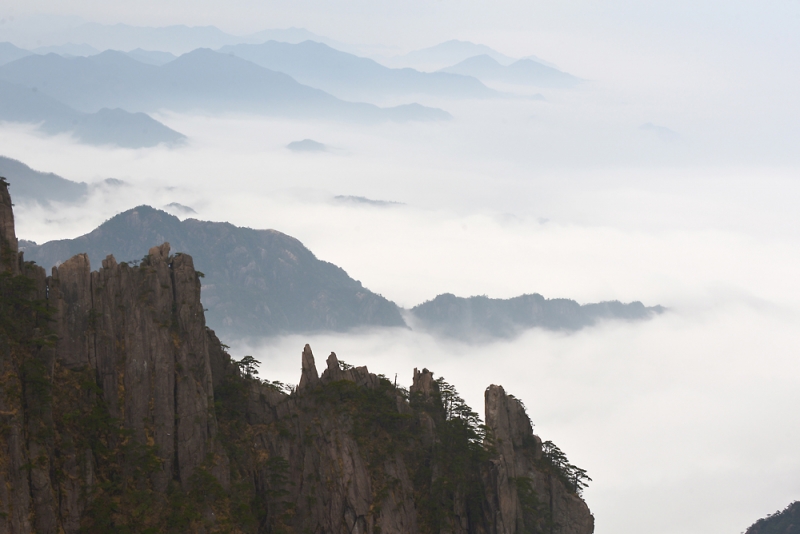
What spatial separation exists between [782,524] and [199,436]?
130907mm

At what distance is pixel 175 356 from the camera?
9006 centimetres

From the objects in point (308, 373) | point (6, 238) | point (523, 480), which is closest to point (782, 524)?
point (523, 480)

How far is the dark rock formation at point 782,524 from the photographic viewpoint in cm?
16838

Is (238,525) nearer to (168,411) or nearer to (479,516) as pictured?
(168,411)

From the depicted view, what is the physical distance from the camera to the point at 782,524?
173 m

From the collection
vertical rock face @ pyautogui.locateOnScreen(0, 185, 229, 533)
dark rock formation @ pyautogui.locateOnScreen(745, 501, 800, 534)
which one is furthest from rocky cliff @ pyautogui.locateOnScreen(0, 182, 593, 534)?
dark rock formation @ pyautogui.locateOnScreen(745, 501, 800, 534)

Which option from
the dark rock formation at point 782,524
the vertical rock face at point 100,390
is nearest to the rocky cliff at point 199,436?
the vertical rock face at point 100,390

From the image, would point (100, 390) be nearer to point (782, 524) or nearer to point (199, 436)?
point (199, 436)

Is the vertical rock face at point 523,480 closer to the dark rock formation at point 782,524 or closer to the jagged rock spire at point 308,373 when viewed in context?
the jagged rock spire at point 308,373

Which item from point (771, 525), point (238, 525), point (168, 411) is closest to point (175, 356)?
point (168, 411)

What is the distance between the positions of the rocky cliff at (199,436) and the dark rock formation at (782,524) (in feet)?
250

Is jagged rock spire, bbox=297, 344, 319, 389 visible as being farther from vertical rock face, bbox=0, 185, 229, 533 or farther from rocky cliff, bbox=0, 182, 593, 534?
vertical rock face, bbox=0, 185, 229, 533

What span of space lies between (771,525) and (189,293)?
136 meters

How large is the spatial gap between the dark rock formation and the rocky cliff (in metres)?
76.1
